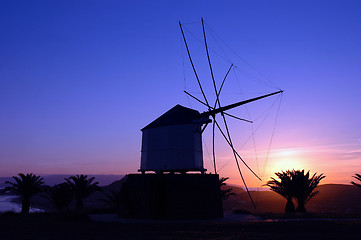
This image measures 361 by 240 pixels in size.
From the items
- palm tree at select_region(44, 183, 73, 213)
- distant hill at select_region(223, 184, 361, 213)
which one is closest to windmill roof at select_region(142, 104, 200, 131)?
palm tree at select_region(44, 183, 73, 213)

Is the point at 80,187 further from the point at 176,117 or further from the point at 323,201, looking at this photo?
the point at 323,201

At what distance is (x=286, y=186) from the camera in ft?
88.7

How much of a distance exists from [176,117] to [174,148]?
8.29ft

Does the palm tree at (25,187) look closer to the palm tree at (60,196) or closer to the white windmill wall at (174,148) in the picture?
the palm tree at (60,196)

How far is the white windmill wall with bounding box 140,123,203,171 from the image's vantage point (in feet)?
68.1

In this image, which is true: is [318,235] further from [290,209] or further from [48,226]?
[290,209]

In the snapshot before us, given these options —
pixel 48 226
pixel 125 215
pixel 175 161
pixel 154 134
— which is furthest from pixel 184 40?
pixel 48 226

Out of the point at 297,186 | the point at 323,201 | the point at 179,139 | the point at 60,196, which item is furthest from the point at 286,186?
the point at 323,201

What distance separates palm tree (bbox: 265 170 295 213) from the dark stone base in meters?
9.04

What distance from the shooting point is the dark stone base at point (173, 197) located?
64.2 feet

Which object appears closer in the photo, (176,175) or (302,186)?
(176,175)

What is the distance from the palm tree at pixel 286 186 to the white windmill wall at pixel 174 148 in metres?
9.84

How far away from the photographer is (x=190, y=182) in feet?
66.0

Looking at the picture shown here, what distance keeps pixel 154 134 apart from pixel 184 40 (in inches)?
282
